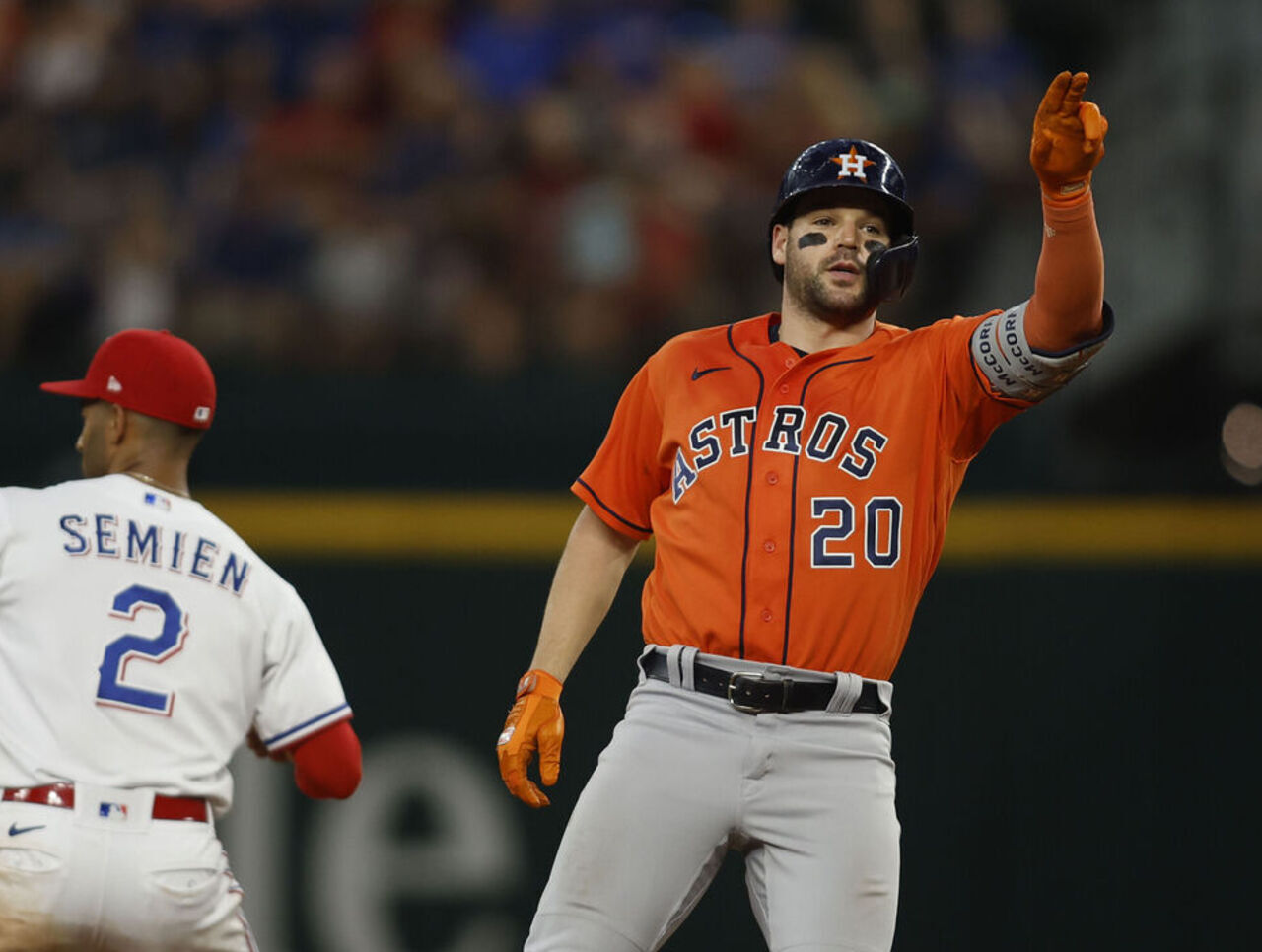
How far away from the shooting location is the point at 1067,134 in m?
3.44

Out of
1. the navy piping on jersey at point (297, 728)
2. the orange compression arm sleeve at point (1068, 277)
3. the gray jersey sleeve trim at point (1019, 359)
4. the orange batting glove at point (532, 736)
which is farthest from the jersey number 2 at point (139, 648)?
the orange compression arm sleeve at point (1068, 277)

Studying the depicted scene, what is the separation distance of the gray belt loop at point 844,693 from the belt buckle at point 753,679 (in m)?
0.09

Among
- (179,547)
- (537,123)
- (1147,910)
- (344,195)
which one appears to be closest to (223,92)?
(344,195)

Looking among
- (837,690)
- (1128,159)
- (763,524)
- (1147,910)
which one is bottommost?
(1147,910)

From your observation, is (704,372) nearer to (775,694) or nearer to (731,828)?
(775,694)

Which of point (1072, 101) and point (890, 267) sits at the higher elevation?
point (1072, 101)

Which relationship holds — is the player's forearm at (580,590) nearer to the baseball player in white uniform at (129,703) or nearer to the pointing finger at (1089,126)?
the baseball player in white uniform at (129,703)

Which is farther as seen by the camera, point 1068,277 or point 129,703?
point 129,703

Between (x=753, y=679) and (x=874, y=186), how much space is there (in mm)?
1080

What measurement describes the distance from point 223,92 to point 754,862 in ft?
16.5

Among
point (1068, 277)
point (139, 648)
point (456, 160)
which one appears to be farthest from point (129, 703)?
point (456, 160)

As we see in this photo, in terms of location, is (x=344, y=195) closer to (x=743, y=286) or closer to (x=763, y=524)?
(x=743, y=286)

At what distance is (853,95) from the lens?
770cm

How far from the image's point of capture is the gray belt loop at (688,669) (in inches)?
151
